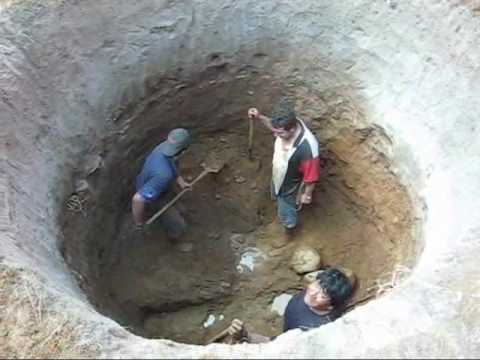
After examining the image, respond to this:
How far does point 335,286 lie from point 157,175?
2.05m

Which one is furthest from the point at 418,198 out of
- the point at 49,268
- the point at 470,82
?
the point at 49,268

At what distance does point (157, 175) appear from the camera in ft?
23.3

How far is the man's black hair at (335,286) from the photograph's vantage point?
19.9ft

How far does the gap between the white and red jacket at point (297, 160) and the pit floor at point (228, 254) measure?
30.8 inches

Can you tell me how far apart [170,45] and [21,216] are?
8.10 feet

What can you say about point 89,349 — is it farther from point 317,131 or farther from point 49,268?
point 317,131

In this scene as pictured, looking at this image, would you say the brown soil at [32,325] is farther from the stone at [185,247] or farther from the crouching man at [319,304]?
the stone at [185,247]

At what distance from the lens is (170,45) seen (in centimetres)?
755

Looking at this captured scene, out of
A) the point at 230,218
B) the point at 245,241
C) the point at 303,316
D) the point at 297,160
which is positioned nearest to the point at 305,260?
the point at 245,241

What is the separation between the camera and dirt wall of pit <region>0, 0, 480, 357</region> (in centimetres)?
571

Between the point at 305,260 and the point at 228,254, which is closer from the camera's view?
the point at 305,260

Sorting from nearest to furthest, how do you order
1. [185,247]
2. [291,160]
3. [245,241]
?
[291,160]
[185,247]
[245,241]

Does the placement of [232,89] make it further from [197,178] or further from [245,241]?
[245,241]

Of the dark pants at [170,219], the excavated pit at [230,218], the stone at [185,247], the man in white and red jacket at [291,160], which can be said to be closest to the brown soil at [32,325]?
the excavated pit at [230,218]
